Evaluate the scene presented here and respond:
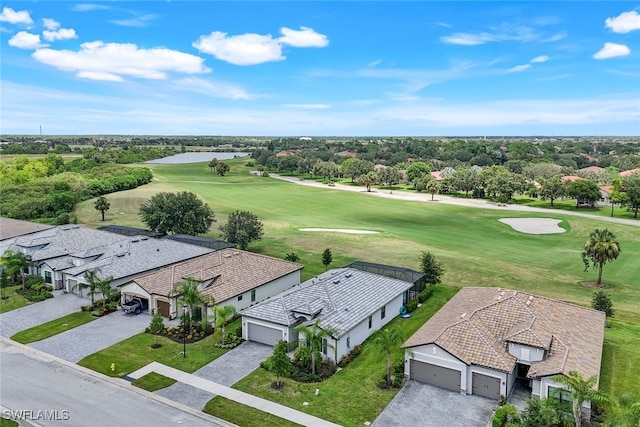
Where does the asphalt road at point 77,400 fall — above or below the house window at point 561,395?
below

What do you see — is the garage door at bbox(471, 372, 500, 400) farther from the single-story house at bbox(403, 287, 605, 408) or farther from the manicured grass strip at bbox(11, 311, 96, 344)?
the manicured grass strip at bbox(11, 311, 96, 344)

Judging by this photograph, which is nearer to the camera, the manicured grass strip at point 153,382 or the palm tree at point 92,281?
the manicured grass strip at point 153,382

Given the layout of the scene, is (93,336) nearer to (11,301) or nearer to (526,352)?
(11,301)

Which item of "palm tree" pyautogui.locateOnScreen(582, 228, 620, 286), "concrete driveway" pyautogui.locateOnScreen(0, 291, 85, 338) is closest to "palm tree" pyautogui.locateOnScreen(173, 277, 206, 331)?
"concrete driveway" pyautogui.locateOnScreen(0, 291, 85, 338)

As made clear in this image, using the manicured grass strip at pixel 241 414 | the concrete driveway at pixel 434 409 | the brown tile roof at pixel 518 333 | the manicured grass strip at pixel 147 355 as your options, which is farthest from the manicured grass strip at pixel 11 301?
the brown tile roof at pixel 518 333

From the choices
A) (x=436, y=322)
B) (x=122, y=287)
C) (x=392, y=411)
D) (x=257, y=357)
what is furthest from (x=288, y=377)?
(x=122, y=287)

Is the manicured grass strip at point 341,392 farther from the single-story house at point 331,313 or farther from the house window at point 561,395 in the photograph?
the house window at point 561,395

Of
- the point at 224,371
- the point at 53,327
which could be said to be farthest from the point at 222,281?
the point at 53,327

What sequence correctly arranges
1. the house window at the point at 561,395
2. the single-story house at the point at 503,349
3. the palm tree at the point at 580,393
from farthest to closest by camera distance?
the single-story house at the point at 503,349 < the house window at the point at 561,395 < the palm tree at the point at 580,393
